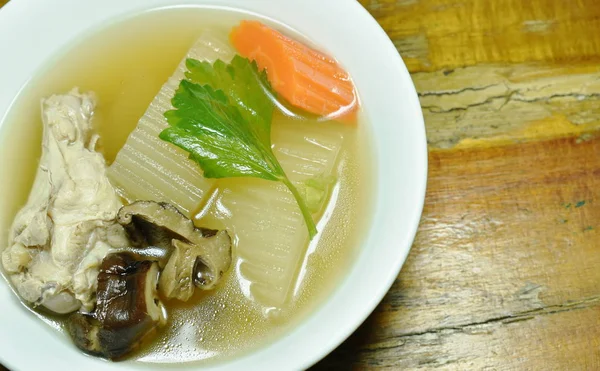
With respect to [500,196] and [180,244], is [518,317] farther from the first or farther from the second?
[180,244]

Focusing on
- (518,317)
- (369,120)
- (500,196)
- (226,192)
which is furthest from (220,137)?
(518,317)

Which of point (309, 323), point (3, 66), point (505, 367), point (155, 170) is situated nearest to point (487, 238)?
point (505, 367)

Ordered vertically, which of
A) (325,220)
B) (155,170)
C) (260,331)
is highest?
(325,220)

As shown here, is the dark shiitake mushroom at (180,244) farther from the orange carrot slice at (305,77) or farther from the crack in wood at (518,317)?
the crack in wood at (518,317)

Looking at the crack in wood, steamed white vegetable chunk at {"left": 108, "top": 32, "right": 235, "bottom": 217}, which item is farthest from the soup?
the crack in wood

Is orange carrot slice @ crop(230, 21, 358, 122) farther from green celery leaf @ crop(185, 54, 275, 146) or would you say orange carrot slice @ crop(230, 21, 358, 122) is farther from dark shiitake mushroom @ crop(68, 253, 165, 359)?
dark shiitake mushroom @ crop(68, 253, 165, 359)

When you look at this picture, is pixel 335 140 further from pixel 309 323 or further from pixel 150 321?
pixel 150 321

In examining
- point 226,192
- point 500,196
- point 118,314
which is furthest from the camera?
point 500,196
